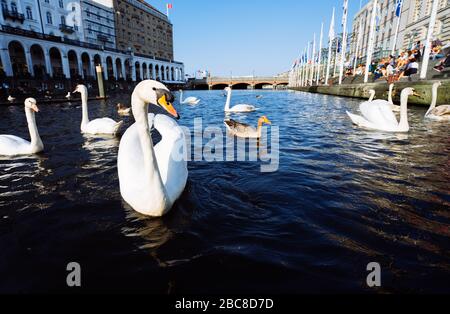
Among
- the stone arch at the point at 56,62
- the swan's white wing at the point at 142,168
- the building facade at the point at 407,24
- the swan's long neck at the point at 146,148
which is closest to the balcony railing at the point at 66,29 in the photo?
the stone arch at the point at 56,62

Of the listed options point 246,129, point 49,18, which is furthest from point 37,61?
point 246,129

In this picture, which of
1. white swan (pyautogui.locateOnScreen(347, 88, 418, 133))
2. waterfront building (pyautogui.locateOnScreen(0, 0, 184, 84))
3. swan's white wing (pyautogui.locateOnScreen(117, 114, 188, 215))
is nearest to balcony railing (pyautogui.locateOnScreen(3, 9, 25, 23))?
waterfront building (pyautogui.locateOnScreen(0, 0, 184, 84))

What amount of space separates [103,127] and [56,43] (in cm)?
4498

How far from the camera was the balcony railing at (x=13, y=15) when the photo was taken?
3972cm

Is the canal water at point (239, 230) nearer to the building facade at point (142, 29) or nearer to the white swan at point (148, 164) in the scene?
the white swan at point (148, 164)

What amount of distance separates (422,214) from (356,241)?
4.21 feet

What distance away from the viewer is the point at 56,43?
1657 inches

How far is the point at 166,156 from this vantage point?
3.95 m

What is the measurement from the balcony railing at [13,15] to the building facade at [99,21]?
59.7 ft

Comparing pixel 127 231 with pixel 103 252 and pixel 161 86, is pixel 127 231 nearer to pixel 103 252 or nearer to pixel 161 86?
pixel 103 252

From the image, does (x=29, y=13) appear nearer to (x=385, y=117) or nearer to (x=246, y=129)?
(x=246, y=129)

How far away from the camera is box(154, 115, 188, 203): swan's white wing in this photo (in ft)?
11.8

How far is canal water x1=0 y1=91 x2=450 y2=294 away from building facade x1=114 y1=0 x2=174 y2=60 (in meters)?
77.9
